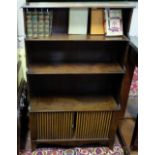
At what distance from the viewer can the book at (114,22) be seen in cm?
179

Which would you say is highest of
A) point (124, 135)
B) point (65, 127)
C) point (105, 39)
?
point (105, 39)

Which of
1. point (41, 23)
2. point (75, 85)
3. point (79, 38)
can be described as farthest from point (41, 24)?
point (75, 85)

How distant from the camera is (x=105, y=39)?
1.75 meters

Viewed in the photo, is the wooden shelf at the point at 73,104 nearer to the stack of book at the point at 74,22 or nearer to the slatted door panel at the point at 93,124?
the slatted door panel at the point at 93,124

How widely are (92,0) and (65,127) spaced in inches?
44.9

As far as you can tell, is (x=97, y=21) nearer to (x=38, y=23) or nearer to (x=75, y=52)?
(x=75, y=52)

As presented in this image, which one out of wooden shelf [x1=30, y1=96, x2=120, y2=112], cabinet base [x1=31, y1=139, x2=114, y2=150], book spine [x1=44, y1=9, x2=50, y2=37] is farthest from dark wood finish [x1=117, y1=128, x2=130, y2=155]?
book spine [x1=44, y1=9, x2=50, y2=37]

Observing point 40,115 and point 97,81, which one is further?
point 97,81

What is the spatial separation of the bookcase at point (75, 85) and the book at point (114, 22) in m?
0.04

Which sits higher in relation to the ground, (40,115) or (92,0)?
(92,0)

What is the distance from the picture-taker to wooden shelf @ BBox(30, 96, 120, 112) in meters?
1.93

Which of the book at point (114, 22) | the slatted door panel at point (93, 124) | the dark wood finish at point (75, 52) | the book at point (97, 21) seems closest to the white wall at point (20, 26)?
the dark wood finish at point (75, 52)
